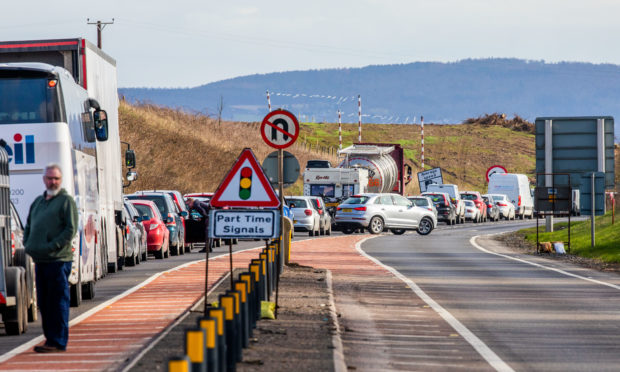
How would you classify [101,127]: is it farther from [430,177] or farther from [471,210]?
[430,177]

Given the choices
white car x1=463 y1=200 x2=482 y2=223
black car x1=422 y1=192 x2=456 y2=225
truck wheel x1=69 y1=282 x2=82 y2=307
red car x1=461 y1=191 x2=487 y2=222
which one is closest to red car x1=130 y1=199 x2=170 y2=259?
truck wheel x1=69 y1=282 x2=82 y2=307

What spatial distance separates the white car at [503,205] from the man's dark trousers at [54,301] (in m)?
56.4

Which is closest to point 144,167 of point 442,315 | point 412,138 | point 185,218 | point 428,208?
point 428,208

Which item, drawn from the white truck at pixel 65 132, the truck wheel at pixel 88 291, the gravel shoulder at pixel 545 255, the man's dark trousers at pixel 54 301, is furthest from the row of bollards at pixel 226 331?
the gravel shoulder at pixel 545 255

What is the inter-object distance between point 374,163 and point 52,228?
1763 inches

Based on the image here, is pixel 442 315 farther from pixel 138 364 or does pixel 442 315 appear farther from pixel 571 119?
pixel 571 119

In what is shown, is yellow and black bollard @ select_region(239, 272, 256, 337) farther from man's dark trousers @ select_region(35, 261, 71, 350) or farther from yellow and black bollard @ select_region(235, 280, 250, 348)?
man's dark trousers @ select_region(35, 261, 71, 350)

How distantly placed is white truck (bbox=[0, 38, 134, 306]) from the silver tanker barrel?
35677 millimetres

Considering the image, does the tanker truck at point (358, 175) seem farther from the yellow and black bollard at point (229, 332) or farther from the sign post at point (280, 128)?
the yellow and black bollard at point (229, 332)

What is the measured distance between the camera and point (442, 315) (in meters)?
15.2

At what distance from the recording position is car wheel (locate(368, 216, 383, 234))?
45303 millimetres

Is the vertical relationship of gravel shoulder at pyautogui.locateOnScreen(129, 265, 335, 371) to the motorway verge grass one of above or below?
above

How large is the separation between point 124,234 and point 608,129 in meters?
16.7

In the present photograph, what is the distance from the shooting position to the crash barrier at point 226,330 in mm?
7152
